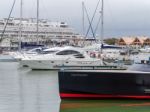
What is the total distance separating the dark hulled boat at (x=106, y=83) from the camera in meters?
19.3

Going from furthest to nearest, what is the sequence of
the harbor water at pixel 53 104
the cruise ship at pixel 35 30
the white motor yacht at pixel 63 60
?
the cruise ship at pixel 35 30
the white motor yacht at pixel 63 60
the harbor water at pixel 53 104

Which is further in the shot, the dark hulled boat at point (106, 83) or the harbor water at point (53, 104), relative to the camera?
the dark hulled boat at point (106, 83)

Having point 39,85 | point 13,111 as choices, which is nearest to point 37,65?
point 39,85

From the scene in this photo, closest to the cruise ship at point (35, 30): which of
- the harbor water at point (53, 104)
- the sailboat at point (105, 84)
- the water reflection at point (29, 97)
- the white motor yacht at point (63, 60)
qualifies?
the white motor yacht at point (63, 60)

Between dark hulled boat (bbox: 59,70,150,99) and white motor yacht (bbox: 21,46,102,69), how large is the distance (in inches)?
753

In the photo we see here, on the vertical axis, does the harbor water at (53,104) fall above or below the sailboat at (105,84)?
below

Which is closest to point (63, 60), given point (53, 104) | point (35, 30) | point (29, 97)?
point (29, 97)

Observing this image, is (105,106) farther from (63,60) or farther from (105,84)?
(63,60)

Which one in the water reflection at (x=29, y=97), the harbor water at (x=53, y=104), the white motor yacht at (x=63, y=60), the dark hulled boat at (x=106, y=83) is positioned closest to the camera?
the harbor water at (x=53, y=104)

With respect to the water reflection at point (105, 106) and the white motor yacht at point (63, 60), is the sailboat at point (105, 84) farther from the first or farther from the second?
the white motor yacht at point (63, 60)

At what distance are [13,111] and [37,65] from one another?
938 inches

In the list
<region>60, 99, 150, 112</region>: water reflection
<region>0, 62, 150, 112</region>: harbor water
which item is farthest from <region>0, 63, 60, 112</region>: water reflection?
<region>60, 99, 150, 112</region>: water reflection

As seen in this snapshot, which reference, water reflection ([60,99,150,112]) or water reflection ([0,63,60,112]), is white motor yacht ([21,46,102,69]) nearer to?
water reflection ([0,63,60,112])

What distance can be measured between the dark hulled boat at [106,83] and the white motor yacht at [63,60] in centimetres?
1913
